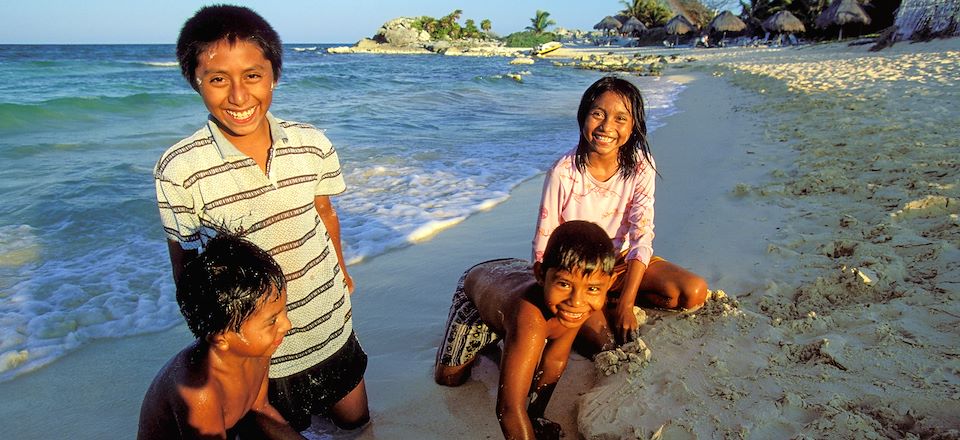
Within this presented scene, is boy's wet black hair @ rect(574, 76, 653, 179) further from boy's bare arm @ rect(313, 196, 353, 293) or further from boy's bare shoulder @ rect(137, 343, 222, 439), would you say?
boy's bare shoulder @ rect(137, 343, 222, 439)

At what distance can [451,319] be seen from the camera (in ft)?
8.20

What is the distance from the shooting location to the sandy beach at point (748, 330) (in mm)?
1815

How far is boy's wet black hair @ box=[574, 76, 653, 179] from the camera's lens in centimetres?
250

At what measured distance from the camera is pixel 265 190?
178 centimetres

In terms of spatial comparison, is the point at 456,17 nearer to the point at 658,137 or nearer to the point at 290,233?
the point at 658,137

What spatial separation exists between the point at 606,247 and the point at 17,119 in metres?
11.6

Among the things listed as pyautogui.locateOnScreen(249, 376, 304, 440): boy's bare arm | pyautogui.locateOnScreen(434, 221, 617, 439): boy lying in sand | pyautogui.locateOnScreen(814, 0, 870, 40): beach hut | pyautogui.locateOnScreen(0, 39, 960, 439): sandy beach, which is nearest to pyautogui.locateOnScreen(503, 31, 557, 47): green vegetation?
pyautogui.locateOnScreen(814, 0, 870, 40): beach hut

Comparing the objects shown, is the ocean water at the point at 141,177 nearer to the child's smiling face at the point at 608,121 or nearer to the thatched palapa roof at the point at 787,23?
the child's smiling face at the point at 608,121

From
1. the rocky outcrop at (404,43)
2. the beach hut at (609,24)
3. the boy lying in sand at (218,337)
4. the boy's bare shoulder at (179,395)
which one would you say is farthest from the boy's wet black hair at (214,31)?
the beach hut at (609,24)

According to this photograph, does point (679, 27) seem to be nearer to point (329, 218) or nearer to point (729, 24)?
point (729, 24)

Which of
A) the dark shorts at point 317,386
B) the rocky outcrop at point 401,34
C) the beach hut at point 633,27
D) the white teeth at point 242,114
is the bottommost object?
the dark shorts at point 317,386

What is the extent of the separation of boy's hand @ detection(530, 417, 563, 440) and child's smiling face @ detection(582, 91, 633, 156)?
1.22 m

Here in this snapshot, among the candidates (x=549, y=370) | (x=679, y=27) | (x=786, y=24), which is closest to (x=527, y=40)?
(x=679, y=27)

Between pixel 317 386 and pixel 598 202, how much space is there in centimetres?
147
